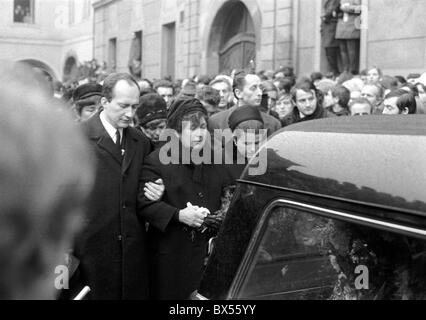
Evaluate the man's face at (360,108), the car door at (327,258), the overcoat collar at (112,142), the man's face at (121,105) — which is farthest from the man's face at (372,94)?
the car door at (327,258)

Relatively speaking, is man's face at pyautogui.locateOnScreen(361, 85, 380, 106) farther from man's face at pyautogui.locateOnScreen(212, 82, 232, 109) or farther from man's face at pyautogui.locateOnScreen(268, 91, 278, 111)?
man's face at pyautogui.locateOnScreen(212, 82, 232, 109)

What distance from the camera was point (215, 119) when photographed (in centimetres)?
547

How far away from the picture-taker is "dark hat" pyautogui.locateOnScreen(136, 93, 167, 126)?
14.2 feet

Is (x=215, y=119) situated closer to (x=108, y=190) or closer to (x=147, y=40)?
(x=108, y=190)

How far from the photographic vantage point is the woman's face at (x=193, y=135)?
11.7 ft

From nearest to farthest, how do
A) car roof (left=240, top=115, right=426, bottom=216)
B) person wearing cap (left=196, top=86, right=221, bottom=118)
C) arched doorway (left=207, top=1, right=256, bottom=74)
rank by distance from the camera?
car roof (left=240, top=115, right=426, bottom=216) < person wearing cap (left=196, top=86, right=221, bottom=118) < arched doorway (left=207, top=1, right=256, bottom=74)

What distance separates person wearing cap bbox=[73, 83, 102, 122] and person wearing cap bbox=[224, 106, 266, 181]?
4.53ft

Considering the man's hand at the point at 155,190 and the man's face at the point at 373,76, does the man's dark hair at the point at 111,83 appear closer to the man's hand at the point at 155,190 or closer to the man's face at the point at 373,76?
the man's hand at the point at 155,190

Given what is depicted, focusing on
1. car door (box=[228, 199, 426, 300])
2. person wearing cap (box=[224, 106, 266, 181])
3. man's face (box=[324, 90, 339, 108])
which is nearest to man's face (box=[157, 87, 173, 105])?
man's face (box=[324, 90, 339, 108])

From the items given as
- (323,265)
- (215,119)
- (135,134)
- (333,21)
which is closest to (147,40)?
(333,21)

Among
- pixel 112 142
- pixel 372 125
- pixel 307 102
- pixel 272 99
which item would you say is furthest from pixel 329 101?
pixel 372 125

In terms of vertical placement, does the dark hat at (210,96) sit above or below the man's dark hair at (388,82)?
below

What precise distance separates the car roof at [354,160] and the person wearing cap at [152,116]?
214 cm

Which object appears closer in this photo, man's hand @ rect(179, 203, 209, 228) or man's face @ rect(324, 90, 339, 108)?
man's hand @ rect(179, 203, 209, 228)
